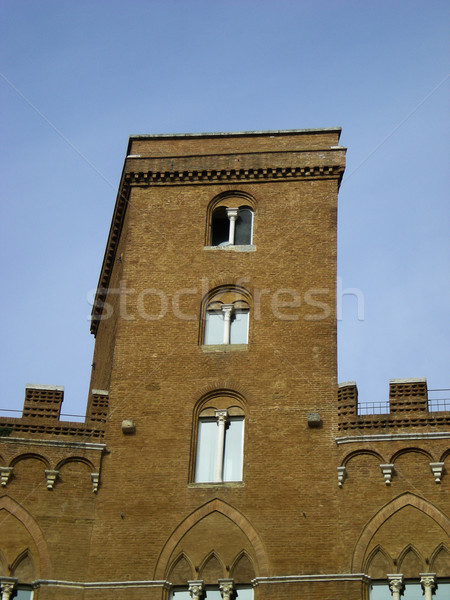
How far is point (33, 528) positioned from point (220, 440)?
5499 millimetres

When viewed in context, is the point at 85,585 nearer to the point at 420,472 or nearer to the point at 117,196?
the point at 420,472

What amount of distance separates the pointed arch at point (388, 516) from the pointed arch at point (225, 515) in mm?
2304

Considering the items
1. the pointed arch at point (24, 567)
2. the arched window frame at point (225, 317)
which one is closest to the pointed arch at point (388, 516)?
the arched window frame at point (225, 317)

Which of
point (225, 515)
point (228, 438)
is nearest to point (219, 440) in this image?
point (228, 438)

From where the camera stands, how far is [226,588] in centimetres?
3409

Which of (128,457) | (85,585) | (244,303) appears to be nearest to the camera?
(85,585)

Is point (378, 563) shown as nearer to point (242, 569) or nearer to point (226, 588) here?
point (242, 569)

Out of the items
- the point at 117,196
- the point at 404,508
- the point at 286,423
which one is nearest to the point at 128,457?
the point at 286,423

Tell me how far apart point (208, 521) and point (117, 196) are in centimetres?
1293

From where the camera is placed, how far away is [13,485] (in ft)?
117

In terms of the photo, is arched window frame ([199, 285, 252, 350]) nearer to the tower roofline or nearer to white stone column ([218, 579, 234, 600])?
the tower roofline

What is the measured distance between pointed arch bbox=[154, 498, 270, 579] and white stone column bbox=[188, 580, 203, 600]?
2.50 feet

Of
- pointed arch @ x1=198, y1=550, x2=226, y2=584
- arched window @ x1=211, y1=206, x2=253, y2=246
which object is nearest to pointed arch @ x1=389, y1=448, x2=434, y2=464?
pointed arch @ x1=198, y1=550, x2=226, y2=584

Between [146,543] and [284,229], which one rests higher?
[284,229]
